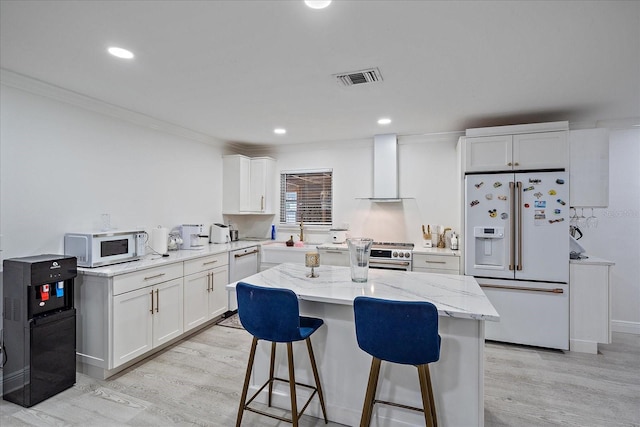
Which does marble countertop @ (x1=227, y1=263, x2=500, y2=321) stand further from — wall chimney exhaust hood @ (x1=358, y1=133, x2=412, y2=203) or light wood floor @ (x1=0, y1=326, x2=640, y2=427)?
wall chimney exhaust hood @ (x1=358, y1=133, x2=412, y2=203)

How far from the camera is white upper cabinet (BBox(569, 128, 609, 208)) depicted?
3203 millimetres

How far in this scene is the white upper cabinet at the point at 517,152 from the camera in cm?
327

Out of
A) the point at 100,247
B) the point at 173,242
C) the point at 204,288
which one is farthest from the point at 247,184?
the point at 100,247

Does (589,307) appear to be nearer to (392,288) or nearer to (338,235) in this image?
(392,288)

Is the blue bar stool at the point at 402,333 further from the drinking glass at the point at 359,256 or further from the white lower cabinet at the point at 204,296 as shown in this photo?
the white lower cabinet at the point at 204,296

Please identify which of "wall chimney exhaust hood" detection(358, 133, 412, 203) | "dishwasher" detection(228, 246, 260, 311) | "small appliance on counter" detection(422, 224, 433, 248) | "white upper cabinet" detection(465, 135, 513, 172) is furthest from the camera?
"wall chimney exhaust hood" detection(358, 133, 412, 203)

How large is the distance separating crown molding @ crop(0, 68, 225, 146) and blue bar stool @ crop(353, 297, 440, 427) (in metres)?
3.12

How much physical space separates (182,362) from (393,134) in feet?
12.1

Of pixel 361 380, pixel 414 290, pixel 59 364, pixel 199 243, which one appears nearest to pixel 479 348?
pixel 414 290

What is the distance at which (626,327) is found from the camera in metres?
3.69

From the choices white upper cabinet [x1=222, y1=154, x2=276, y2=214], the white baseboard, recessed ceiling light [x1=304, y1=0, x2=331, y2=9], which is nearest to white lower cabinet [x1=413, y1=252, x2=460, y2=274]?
the white baseboard

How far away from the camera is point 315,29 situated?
1.87 m

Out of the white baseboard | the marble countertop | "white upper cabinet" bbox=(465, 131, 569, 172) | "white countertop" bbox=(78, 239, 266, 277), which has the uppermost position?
"white upper cabinet" bbox=(465, 131, 569, 172)

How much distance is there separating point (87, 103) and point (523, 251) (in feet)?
15.2
